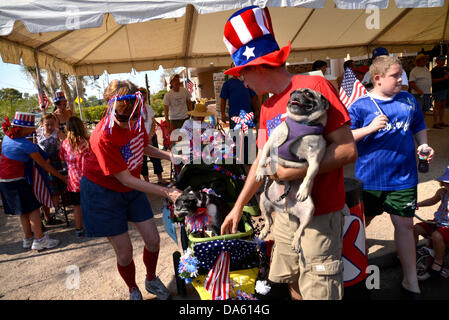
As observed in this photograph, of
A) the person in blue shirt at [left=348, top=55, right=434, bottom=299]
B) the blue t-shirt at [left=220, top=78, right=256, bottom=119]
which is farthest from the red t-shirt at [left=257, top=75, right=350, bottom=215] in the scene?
the blue t-shirt at [left=220, top=78, right=256, bottom=119]

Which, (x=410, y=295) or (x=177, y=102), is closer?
(x=410, y=295)

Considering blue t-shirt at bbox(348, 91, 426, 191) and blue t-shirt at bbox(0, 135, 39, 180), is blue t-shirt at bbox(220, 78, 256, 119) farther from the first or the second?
blue t-shirt at bbox(348, 91, 426, 191)

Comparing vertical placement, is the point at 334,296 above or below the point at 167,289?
above

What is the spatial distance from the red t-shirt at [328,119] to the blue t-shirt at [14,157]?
3632mm


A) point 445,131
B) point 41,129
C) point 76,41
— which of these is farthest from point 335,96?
point 445,131

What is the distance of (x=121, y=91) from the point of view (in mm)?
2336

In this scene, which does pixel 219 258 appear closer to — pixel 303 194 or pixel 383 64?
pixel 303 194

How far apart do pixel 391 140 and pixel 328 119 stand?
1.16m

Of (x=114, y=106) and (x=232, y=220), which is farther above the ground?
(x=114, y=106)

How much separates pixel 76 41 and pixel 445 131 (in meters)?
9.50

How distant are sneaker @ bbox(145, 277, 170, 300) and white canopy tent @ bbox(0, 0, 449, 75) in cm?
293

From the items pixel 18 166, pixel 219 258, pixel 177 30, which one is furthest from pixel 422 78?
pixel 18 166

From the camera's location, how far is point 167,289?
9.52ft
